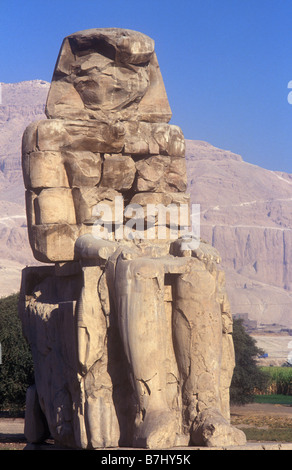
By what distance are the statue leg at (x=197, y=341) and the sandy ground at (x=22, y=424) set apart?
1.69 metres

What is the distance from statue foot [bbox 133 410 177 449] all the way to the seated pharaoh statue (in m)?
0.01

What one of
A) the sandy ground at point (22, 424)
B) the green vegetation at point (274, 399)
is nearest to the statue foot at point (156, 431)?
the sandy ground at point (22, 424)

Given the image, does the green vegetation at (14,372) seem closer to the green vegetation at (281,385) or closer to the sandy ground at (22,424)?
the sandy ground at (22,424)

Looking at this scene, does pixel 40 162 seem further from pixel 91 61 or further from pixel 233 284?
pixel 233 284

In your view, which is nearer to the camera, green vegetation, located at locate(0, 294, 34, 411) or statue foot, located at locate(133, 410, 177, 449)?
statue foot, located at locate(133, 410, 177, 449)

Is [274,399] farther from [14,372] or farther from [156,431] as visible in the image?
[156,431]

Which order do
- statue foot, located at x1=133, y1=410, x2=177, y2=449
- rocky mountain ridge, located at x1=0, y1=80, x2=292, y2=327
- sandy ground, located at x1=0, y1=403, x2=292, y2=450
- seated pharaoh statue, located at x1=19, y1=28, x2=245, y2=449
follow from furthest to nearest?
rocky mountain ridge, located at x1=0, y1=80, x2=292, y2=327
sandy ground, located at x1=0, y1=403, x2=292, y2=450
seated pharaoh statue, located at x1=19, y1=28, x2=245, y2=449
statue foot, located at x1=133, y1=410, x2=177, y2=449

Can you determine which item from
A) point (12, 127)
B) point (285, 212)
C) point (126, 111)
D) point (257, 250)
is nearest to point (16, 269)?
point (257, 250)

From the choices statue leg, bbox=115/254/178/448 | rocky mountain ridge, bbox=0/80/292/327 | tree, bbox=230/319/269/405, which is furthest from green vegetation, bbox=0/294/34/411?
rocky mountain ridge, bbox=0/80/292/327

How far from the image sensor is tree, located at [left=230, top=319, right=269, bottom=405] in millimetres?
21797

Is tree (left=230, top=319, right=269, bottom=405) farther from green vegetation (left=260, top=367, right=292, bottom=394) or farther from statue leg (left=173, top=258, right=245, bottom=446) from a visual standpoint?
statue leg (left=173, top=258, right=245, bottom=446)

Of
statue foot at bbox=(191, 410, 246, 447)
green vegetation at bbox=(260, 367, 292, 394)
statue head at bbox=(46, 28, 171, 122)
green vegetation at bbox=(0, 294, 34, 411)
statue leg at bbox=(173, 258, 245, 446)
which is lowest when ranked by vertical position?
green vegetation at bbox=(260, 367, 292, 394)

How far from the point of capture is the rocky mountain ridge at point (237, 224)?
8725 centimetres
